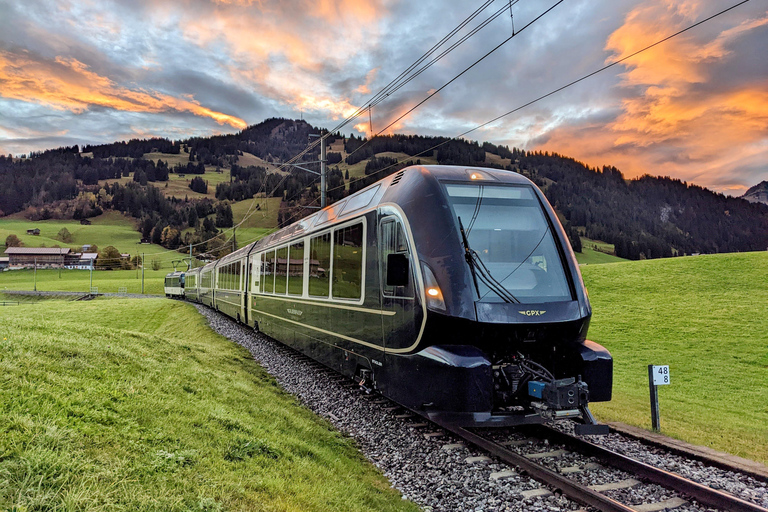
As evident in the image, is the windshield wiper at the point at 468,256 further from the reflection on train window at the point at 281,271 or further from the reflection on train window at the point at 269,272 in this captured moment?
the reflection on train window at the point at 269,272

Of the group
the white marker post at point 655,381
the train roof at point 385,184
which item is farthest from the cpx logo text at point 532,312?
the white marker post at point 655,381

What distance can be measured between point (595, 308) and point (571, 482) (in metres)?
28.2

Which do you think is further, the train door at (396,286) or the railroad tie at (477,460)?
the train door at (396,286)

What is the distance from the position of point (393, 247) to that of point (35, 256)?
14632 centimetres

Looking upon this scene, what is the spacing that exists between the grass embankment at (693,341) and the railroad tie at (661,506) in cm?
253

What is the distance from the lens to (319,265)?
1068cm

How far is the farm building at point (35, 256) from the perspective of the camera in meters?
120

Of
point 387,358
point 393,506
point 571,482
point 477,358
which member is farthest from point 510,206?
point 393,506

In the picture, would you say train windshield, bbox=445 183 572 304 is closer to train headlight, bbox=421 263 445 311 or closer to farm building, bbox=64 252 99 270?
train headlight, bbox=421 263 445 311

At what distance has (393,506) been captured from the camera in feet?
16.1

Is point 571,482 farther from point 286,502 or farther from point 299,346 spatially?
point 299,346

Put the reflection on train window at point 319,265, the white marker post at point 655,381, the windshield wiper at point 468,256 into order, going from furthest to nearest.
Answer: the reflection on train window at point 319,265 < the white marker post at point 655,381 < the windshield wiper at point 468,256

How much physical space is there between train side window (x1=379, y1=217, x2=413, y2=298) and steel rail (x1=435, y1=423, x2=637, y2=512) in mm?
2177

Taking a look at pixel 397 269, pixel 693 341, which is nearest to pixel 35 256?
pixel 693 341
